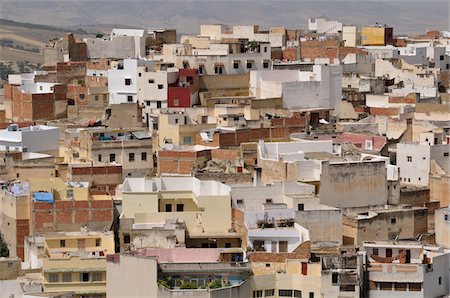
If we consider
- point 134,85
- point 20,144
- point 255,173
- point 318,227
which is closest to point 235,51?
point 134,85

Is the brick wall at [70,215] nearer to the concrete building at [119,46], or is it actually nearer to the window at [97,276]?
the window at [97,276]

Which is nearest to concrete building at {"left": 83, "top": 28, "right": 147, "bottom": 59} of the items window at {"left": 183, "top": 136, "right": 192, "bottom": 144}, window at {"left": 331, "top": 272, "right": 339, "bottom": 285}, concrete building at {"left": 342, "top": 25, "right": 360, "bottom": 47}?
concrete building at {"left": 342, "top": 25, "right": 360, "bottom": 47}

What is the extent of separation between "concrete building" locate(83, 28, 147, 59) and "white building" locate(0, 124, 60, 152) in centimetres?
1425

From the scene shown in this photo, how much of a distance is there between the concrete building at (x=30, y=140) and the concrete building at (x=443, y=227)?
1018 cm

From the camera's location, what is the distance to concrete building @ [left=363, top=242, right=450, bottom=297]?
2405cm

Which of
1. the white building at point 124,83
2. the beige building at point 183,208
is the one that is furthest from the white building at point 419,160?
the white building at point 124,83

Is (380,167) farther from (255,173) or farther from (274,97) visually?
(274,97)

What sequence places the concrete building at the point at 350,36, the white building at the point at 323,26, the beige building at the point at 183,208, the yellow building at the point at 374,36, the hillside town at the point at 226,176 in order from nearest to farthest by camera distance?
the hillside town at the point at 226,176, the beige building at the point at 183,208, the concrete building at the point at 350,36, the yellow building at the point at 374,36, the white building at the point at 323,26

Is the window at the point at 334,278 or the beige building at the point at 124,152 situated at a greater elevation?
the beige building at the point at 124,152

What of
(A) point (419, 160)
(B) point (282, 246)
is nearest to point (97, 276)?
(B) point (282, 246)

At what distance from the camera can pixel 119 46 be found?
4925 cm

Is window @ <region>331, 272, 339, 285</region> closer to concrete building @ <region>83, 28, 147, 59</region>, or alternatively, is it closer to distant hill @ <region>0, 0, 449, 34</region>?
concrete building @ <region>83, 28, 147, 59</region>

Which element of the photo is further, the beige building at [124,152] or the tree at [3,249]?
the beige building at [124,152]

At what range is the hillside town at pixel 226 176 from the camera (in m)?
24.2
